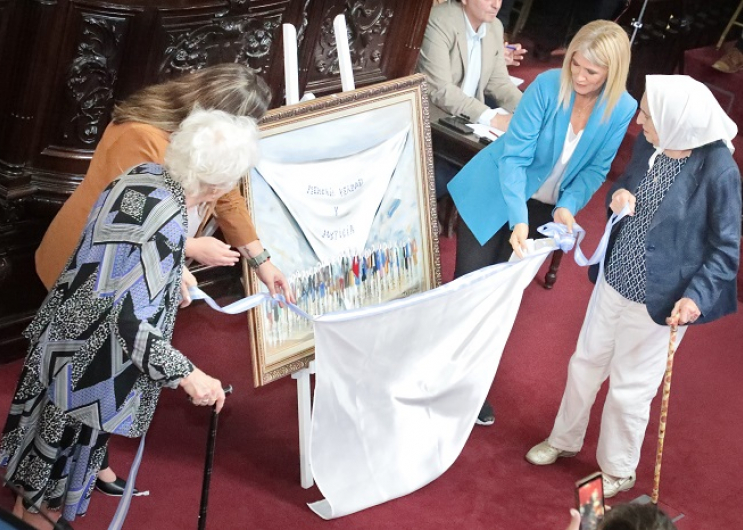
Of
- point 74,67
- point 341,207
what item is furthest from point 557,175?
point 74,67

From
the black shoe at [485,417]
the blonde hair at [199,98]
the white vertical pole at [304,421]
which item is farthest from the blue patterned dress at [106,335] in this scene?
the black shoe at [485,417]

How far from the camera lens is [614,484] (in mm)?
3834

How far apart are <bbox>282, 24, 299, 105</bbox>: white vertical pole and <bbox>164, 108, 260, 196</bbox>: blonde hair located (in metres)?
0.70

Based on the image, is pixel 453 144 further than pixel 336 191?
Yes

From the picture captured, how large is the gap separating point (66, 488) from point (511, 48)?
3.70 meters

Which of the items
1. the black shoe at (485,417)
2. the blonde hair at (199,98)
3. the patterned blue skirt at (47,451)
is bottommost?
the black shoe at (485,417)

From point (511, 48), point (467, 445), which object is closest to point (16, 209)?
point (467, 445)

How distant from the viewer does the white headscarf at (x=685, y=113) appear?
3133mm

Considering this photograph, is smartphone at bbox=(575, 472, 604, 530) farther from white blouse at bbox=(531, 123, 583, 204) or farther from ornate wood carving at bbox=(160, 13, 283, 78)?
ornate wood carving at bbox=(160, 13, 283, 78)

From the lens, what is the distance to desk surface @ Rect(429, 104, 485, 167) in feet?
15.1

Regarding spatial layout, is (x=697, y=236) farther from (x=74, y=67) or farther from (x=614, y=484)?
(x=74, y=67)

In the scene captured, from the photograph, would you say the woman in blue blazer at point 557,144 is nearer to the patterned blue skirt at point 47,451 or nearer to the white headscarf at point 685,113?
the white headscarf at point 685,113

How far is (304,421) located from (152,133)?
1.18 m

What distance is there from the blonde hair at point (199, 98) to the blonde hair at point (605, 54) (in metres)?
1.11
